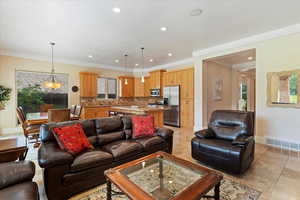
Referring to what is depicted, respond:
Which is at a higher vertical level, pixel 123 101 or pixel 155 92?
pixel 155 92

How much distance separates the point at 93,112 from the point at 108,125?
3.78 m

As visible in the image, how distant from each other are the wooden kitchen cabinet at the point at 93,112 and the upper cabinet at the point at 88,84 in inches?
28.2

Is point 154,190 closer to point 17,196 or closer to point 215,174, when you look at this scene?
point 215,174

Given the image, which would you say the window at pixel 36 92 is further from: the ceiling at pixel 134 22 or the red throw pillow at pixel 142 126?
the red throw pillow at pixel 142 126

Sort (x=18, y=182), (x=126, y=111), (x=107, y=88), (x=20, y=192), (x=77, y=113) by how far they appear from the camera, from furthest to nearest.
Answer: (x=107, y=88)
(x=126, y=111)
(x=77, y=113)
(x=18, y=182)
(x=20, y=192)

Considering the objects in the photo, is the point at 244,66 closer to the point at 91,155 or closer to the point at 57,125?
the point at 91,155

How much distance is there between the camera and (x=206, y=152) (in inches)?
101

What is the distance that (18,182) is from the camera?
1.33 metres

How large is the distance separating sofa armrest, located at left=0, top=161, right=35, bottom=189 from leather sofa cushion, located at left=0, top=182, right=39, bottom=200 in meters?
0.06

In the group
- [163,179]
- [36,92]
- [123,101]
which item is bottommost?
[163,179]

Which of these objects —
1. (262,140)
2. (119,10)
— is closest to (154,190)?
(119,10)

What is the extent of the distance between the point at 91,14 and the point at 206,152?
3361 mm

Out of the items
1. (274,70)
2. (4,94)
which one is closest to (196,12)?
(274,70)

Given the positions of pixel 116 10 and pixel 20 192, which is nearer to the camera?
pixel 20 192
